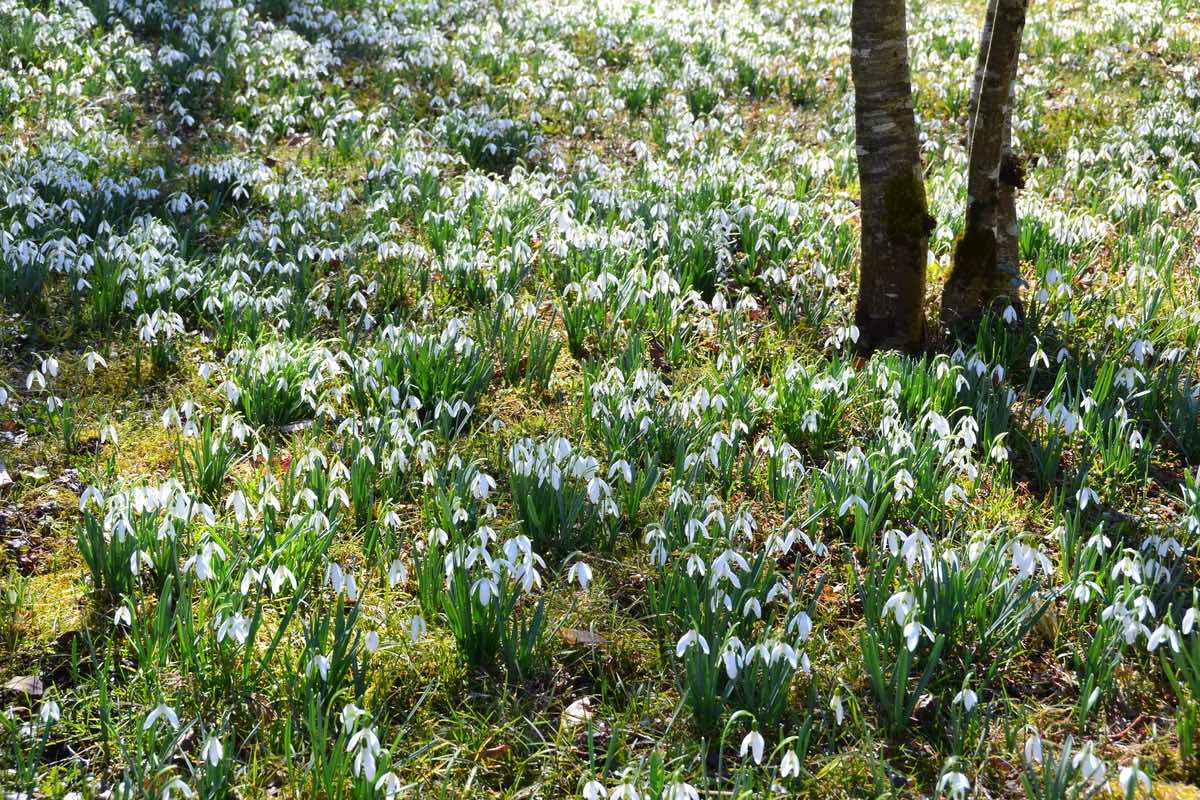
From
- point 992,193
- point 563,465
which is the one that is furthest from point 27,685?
point 992,193

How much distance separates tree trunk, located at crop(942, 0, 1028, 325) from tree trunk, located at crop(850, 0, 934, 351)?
28 centimetres

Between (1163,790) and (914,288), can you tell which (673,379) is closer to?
Result: (914,288)

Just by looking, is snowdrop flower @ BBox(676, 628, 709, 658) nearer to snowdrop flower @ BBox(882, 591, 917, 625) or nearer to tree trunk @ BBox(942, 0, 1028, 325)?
snowdrop flower @ BBox(882, 591, 917, 625)

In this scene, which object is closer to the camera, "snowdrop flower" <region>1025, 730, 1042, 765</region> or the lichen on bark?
"snowdrop flower" <region>1025, 730, 1042, 765</region>

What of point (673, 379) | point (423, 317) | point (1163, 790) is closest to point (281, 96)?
point (423, 317)

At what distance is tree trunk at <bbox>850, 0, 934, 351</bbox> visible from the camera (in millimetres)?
4281

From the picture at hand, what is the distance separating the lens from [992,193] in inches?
183

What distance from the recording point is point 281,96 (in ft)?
25.9

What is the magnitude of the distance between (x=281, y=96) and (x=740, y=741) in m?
6.86

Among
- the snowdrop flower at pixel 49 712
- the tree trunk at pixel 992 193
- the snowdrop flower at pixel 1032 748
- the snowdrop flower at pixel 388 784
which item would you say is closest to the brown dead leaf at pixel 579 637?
the snowdrop flower at pixel 388 784

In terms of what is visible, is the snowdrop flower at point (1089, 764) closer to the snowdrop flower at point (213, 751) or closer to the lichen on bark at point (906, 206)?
the snowdrop flower at point (213, 751)

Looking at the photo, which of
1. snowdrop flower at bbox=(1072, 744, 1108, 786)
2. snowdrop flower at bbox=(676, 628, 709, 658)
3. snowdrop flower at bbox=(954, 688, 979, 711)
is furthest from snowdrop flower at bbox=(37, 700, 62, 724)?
snowdrop flower at bbox=(1072, 744, 1108, 786)

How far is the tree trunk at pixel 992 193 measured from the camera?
14.6ft

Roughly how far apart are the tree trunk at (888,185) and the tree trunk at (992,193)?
0.28 meters
